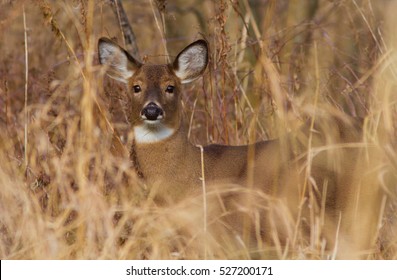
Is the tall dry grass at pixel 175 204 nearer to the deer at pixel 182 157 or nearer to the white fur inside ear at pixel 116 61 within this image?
the deer at pixel 182 157

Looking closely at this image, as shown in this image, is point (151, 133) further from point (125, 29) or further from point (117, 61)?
point (125, 29)

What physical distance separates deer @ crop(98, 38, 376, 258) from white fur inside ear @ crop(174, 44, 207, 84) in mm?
40

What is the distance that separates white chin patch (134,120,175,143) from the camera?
230 inches

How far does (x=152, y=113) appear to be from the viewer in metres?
5.62

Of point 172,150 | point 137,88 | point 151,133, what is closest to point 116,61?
point 137,88

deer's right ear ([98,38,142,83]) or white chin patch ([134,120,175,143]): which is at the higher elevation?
deer's right ear ([98,38,142,83])

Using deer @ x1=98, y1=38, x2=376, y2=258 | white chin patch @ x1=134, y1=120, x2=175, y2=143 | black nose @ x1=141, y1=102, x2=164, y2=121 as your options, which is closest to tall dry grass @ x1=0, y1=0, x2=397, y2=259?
deer @ x1=98, y1=38, x2=376, y2=258

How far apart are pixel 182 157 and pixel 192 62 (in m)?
0.57

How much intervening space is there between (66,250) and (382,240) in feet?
5.24

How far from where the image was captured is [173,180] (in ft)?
19.1

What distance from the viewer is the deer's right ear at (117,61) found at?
602cm

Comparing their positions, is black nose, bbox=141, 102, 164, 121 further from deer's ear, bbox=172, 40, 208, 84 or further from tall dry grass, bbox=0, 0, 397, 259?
deer's ear, bbox=172, 40, 208, 84

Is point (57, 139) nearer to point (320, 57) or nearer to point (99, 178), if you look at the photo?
point (99, 178)

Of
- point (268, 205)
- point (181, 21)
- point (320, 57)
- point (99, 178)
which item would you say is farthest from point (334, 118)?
point (181, 21)
